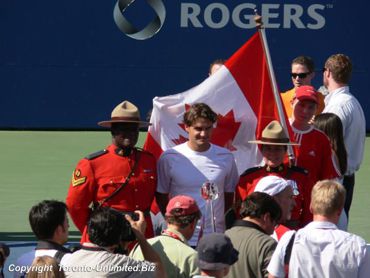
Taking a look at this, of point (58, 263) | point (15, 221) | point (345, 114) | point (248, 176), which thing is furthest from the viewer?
point (15, 221)

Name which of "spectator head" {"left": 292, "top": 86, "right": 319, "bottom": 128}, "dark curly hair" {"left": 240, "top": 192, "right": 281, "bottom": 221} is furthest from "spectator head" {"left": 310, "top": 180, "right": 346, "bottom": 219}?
"spectator head" {"left": 292, "top": 86, "right": 319, "bottom": 128}

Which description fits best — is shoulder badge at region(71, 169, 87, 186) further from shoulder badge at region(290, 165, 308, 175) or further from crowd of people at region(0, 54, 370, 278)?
shoulder badge at region(290, 165, 308, 175)

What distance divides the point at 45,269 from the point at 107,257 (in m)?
0.45

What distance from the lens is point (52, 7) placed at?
17641 mm

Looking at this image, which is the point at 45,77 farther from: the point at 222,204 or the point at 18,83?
the point at 222,204

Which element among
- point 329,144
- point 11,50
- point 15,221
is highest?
point 11,50

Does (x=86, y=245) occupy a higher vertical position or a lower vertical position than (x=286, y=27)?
lower

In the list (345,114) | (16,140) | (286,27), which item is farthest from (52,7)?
(345,114)

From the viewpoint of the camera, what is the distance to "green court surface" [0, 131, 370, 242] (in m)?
11.9

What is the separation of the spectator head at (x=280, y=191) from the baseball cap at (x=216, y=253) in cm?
133

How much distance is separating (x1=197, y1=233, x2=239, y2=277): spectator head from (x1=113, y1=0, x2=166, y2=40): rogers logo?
11.8 m

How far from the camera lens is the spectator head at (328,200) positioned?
6223mm

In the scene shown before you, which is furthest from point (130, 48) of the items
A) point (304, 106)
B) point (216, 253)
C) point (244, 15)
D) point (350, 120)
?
point (216, 253)

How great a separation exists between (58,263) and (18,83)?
39.7 feet
